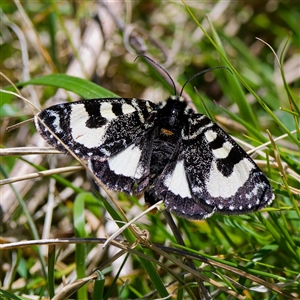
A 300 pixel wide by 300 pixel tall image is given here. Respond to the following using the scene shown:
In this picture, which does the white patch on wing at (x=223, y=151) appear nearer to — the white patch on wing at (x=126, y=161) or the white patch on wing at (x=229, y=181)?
the white patch on wing at (x=229, y=181)

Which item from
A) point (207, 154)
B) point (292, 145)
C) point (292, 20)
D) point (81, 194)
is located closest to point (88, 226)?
point (81, 194)

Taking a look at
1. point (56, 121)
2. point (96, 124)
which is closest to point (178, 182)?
point (96, 124)

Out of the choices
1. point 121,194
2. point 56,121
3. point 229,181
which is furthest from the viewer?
point 121,194

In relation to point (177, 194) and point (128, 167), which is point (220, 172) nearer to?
point (177, 194)

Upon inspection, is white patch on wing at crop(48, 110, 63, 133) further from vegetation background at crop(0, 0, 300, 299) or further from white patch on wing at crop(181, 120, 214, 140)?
white patch on wing at crop(181, 120, 214, 140)

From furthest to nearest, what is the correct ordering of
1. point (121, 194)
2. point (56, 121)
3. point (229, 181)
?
point (121, 194), point (56, 121), point (229, 181)

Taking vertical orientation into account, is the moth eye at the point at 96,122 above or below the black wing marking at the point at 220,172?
above

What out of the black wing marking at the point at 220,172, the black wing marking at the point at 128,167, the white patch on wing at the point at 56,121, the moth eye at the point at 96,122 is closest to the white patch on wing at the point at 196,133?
the black wing marking at the point at 220,172
